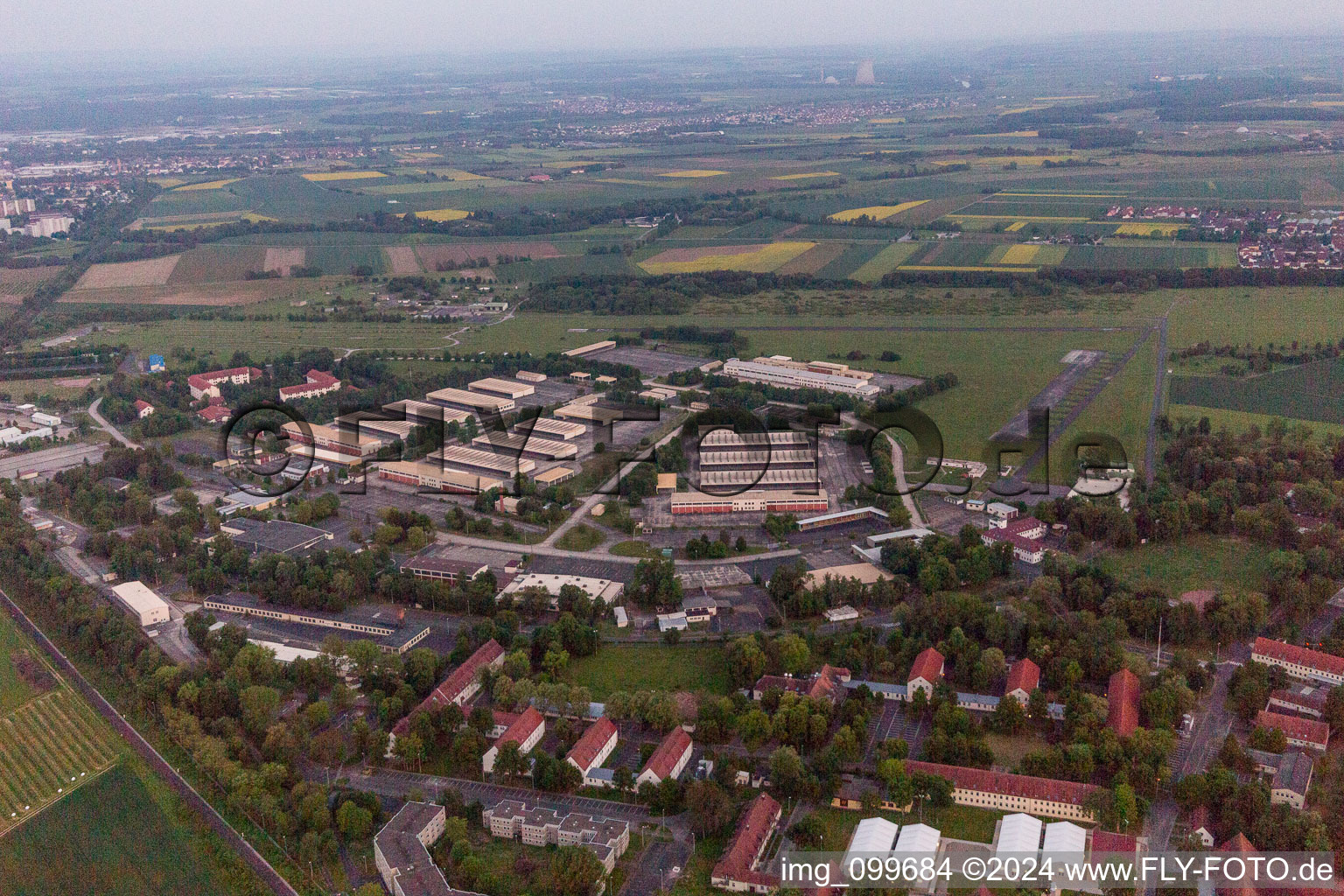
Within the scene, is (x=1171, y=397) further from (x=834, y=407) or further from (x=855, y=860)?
(x=855, y=860)

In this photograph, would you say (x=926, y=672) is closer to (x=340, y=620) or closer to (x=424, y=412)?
(x=340, y=620)

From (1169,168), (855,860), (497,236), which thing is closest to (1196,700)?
(855,860)

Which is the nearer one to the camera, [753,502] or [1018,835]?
[1018,835]

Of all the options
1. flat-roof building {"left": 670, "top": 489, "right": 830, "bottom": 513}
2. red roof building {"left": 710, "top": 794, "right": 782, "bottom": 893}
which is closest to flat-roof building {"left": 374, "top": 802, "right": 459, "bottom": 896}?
red roof building {"left": 710, "top": 794, "right": 782, "bottom": 893}

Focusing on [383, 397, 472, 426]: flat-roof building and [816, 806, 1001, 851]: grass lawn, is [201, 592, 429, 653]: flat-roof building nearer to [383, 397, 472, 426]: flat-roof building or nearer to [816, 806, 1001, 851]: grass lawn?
[816, 806, 1001, 851]: grass lawn

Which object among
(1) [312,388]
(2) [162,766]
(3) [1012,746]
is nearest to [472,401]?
(1) [312,388]

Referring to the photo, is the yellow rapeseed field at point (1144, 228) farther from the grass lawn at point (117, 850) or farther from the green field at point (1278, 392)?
the grass lawn at point (117, 850)
